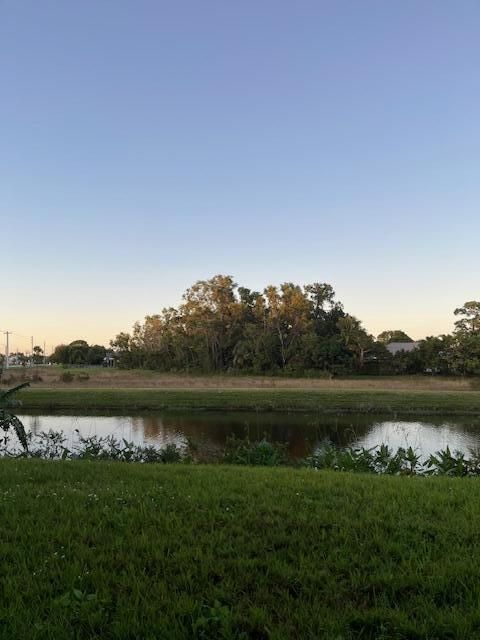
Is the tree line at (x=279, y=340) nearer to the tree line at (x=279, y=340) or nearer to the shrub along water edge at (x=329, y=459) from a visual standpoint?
the tree line at (x=279, y=340)

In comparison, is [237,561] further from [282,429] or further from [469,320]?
[469,320]

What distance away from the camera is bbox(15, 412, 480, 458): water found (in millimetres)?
17562

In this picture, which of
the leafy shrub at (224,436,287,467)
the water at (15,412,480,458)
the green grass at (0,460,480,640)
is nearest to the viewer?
the green grass at (0,460,480,640)

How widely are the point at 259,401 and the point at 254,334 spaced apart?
3840 centimetres

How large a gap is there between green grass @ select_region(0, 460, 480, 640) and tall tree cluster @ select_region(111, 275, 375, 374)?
58.0 metres

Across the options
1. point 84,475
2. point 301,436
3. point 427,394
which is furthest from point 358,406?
point 84,475

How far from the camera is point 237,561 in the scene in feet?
13.6

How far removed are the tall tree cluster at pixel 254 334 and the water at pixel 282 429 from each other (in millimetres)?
37995

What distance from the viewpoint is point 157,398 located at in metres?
31.9

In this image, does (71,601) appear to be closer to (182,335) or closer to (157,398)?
(157,398)

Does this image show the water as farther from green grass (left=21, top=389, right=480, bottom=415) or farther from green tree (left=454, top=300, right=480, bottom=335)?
green tree (left=454, top=300, right=480, bottom=335)

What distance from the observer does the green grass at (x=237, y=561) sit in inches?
129

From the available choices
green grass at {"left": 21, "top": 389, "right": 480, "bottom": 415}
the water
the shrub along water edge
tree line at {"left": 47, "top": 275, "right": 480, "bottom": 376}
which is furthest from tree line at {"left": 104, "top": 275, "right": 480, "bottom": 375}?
the shrub along water edge

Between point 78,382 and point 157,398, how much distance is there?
12742 mm
